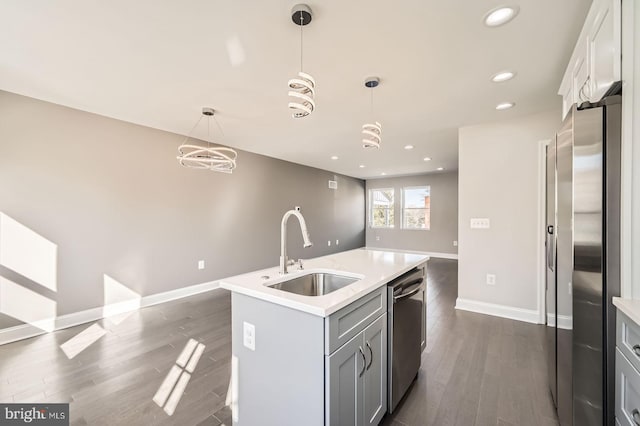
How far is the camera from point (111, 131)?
3.31 m

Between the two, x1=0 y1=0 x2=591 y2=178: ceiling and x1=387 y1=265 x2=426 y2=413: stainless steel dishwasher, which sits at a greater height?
x1=0 y1=0 x2=591 y2=178: ceiling

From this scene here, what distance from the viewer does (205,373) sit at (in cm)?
211

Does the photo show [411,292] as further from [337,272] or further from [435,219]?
[435,219]

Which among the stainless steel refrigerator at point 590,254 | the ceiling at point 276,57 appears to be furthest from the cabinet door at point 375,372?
the ceiling at point 276,57

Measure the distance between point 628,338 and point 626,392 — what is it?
19 centimetres

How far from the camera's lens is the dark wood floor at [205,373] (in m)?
1.69

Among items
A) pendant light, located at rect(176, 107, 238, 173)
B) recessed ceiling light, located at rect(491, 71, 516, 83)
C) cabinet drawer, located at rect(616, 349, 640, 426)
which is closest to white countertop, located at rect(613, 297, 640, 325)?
cabinet drawer, located at rect(616, 349, 640, 426)

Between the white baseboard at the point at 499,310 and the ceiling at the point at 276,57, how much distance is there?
7.90 feet

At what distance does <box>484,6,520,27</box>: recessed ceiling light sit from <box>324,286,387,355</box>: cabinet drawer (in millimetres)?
1787

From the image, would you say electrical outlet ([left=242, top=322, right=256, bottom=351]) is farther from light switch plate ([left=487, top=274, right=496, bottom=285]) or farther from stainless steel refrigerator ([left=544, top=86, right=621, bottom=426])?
light switch plate ([left=487, top=274, right=496, bottom=285])

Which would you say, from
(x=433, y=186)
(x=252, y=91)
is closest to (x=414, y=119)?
(x=252, y=91)

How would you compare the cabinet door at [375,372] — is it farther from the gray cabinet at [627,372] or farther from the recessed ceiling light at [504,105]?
the recessed ceiling light at [504,105]

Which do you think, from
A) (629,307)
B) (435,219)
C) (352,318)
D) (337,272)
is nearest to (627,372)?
(629,307)

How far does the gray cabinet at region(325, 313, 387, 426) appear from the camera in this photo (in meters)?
1.12
